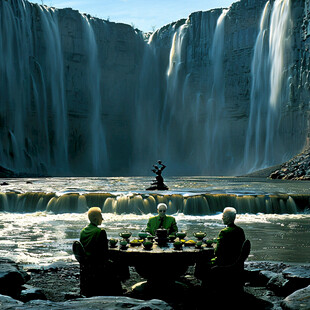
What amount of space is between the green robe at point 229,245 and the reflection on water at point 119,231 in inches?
161

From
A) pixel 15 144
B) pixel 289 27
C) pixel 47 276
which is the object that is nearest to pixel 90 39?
pixel 15 144

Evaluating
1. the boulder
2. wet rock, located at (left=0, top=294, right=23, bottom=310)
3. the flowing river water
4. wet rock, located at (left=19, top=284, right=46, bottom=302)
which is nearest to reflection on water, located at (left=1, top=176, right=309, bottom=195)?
the flowing river water

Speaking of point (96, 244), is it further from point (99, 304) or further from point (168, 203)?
point (168, 203)

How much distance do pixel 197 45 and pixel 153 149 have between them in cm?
1423

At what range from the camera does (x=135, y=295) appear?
7195mm

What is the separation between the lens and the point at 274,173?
41.6 m

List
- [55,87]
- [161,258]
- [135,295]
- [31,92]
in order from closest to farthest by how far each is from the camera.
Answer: [161,258], [135,295], [31,92], [55,87]

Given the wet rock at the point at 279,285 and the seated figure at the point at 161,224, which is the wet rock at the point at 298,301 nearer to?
the wet rock at the point at 279,285

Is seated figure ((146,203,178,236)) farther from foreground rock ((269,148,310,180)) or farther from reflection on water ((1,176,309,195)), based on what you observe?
foreground rock ((269,148,310,180))

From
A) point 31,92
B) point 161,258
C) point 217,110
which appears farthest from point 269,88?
point 161,258

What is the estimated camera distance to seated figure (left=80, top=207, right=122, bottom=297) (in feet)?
21.2

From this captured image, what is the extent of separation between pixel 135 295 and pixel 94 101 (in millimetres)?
56951

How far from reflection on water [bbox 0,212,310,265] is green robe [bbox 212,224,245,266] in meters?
4.09

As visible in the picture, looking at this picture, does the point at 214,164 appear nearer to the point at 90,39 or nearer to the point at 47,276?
the point at 90,39
